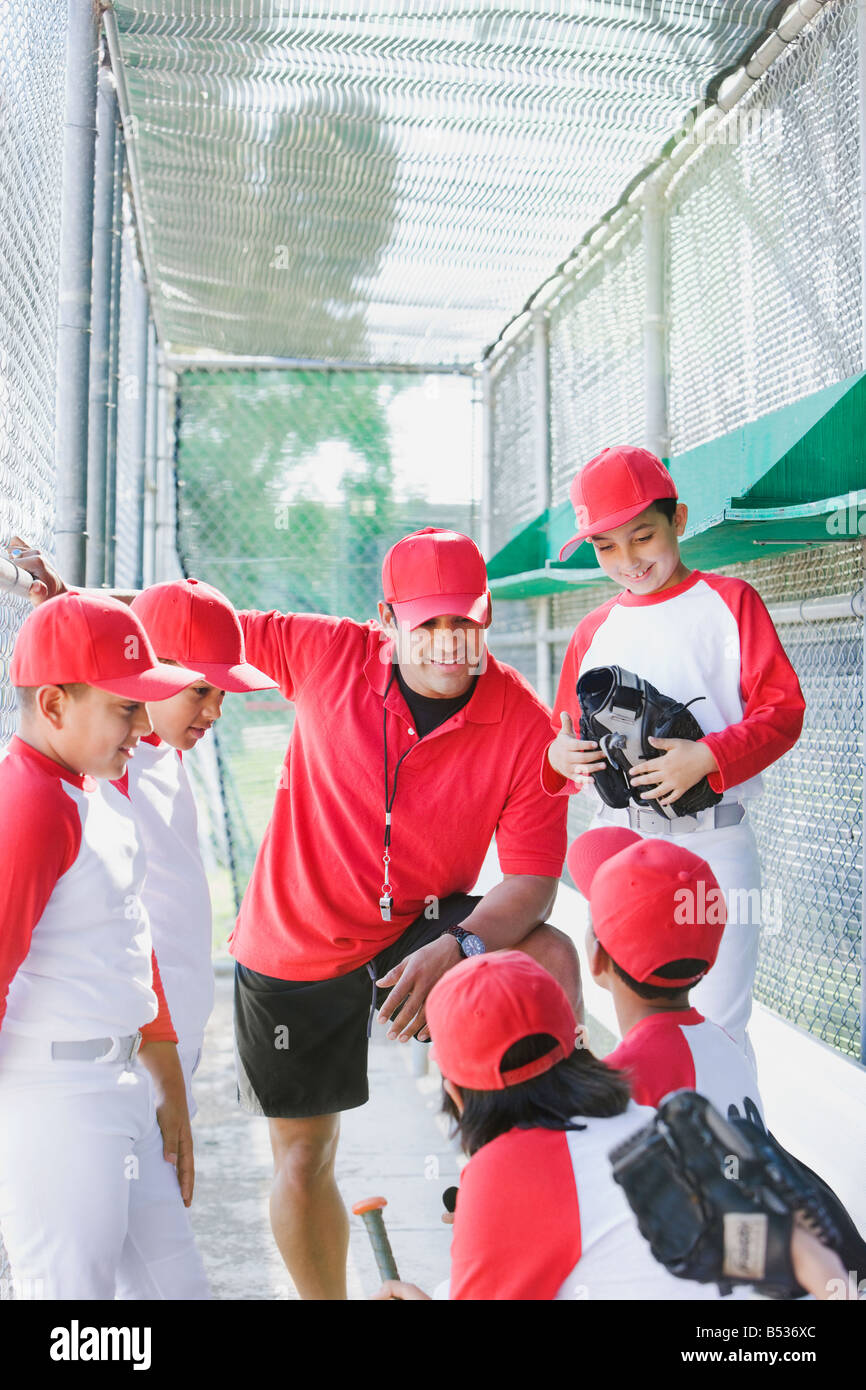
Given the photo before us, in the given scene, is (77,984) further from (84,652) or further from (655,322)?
(655,322)

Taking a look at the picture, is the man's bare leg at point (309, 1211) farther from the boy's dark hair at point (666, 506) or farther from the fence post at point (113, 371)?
the fence post at point (113, 371)

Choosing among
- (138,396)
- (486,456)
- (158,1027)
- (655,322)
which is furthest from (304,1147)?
(486,456)

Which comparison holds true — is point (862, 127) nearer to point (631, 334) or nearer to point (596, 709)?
point (596, 709)

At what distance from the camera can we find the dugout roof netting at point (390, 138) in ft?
11.0

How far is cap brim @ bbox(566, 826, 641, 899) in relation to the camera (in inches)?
85.9

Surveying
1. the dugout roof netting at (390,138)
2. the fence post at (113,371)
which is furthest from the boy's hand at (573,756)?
the dugout roof netting at (390,138)

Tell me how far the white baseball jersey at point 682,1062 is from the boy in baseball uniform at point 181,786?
102cm

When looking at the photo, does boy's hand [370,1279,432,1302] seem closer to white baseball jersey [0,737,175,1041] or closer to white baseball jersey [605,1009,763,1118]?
white baseball jersey [605,1009,763,1118]

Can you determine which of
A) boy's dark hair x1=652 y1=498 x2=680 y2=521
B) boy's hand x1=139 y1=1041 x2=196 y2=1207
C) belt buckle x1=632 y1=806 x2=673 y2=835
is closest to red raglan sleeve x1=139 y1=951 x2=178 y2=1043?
boy's hand x1=139 y1=1041 x2=196 y2=1207

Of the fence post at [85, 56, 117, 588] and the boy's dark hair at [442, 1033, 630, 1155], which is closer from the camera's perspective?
the boy's dark hair at [442, 1033, 630, 1155]

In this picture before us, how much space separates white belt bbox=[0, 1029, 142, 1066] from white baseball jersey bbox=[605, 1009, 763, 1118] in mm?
719

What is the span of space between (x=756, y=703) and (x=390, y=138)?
285 centimetres

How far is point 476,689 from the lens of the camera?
103 inches
